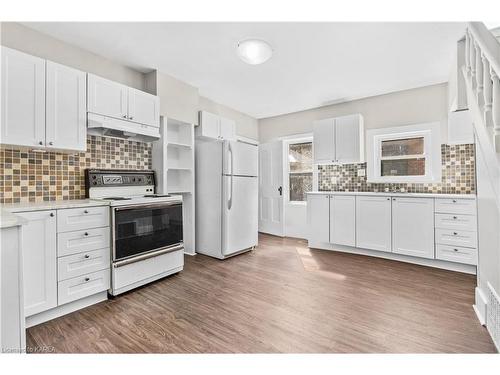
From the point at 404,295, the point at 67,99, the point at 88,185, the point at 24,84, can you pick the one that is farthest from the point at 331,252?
the point at 24,84

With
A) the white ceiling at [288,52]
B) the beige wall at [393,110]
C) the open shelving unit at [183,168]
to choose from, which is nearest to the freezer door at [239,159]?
the open shelving unit at [183,168]

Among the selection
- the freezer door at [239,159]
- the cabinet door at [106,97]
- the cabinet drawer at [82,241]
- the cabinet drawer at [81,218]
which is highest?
the cabinet door at [106,97]

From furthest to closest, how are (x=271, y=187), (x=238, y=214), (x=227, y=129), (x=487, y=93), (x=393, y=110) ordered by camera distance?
(x=271, y=187) → (x=227, y=129) → (x=393, y=110) → (x=238, y=214) → (x=487, y=93)

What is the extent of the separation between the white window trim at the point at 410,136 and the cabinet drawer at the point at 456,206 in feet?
1.94

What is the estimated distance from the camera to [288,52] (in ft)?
9.00

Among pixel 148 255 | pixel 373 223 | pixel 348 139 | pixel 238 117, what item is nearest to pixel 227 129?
pixel 238 117

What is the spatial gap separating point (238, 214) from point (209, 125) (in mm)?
1440

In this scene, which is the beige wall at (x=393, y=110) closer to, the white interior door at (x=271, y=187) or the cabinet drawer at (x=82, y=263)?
the white interior door at (x=271, y=187)

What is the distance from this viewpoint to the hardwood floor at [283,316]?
169 centimetres

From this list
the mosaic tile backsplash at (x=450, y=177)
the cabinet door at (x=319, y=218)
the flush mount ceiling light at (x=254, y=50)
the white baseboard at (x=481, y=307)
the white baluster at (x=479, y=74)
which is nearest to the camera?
the white baluster at (x=479, y=74)

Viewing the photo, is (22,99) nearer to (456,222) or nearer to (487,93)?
(487,93)

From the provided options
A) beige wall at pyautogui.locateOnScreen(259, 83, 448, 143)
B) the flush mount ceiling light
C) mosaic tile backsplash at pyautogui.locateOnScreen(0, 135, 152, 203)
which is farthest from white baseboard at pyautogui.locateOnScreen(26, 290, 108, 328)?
beige wall at pyautogui.locateOnScreen(259, 83, 448, 143)

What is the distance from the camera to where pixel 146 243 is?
103 inches
